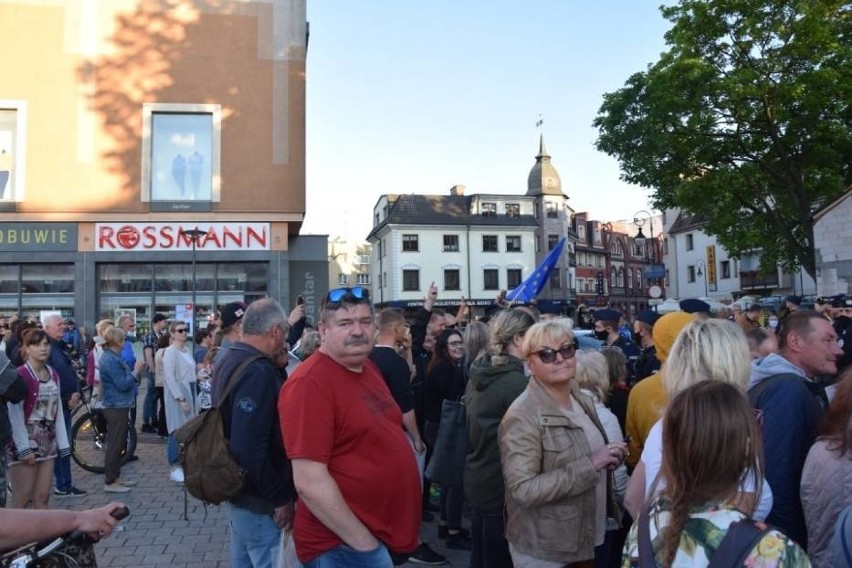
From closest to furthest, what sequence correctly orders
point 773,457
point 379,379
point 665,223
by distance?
point 773,457 → point 379,379 → point 665,223

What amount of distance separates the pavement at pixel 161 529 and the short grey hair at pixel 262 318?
265 cm

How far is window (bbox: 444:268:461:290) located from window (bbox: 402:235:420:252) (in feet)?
10.4

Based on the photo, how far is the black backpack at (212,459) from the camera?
339 cm

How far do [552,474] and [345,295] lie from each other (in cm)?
129

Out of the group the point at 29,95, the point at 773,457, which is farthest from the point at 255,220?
the point at 773,457

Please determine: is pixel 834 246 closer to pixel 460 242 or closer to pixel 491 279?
pixel 491 279

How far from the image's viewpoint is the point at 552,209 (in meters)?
59.2

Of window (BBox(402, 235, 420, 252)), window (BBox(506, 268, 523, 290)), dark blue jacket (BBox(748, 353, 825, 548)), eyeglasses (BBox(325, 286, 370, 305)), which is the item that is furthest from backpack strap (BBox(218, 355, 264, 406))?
window (BBox(506, 268, 523, 290))

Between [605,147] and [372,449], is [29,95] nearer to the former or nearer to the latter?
[605,147]

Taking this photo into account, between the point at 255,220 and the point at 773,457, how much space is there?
2141 centimetres

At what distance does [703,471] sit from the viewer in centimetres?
198

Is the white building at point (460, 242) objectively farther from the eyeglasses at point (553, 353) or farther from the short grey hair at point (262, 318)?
the eyeglasses at point (553, 353)

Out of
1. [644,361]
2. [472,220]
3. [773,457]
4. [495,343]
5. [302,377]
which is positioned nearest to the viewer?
[302,377]

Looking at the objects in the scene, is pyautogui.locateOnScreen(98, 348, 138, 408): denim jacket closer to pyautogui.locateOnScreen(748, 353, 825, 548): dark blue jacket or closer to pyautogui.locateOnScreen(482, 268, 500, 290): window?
pyautogui.locateOnScreen(748, 353, 825, 548): dark blue jacket
